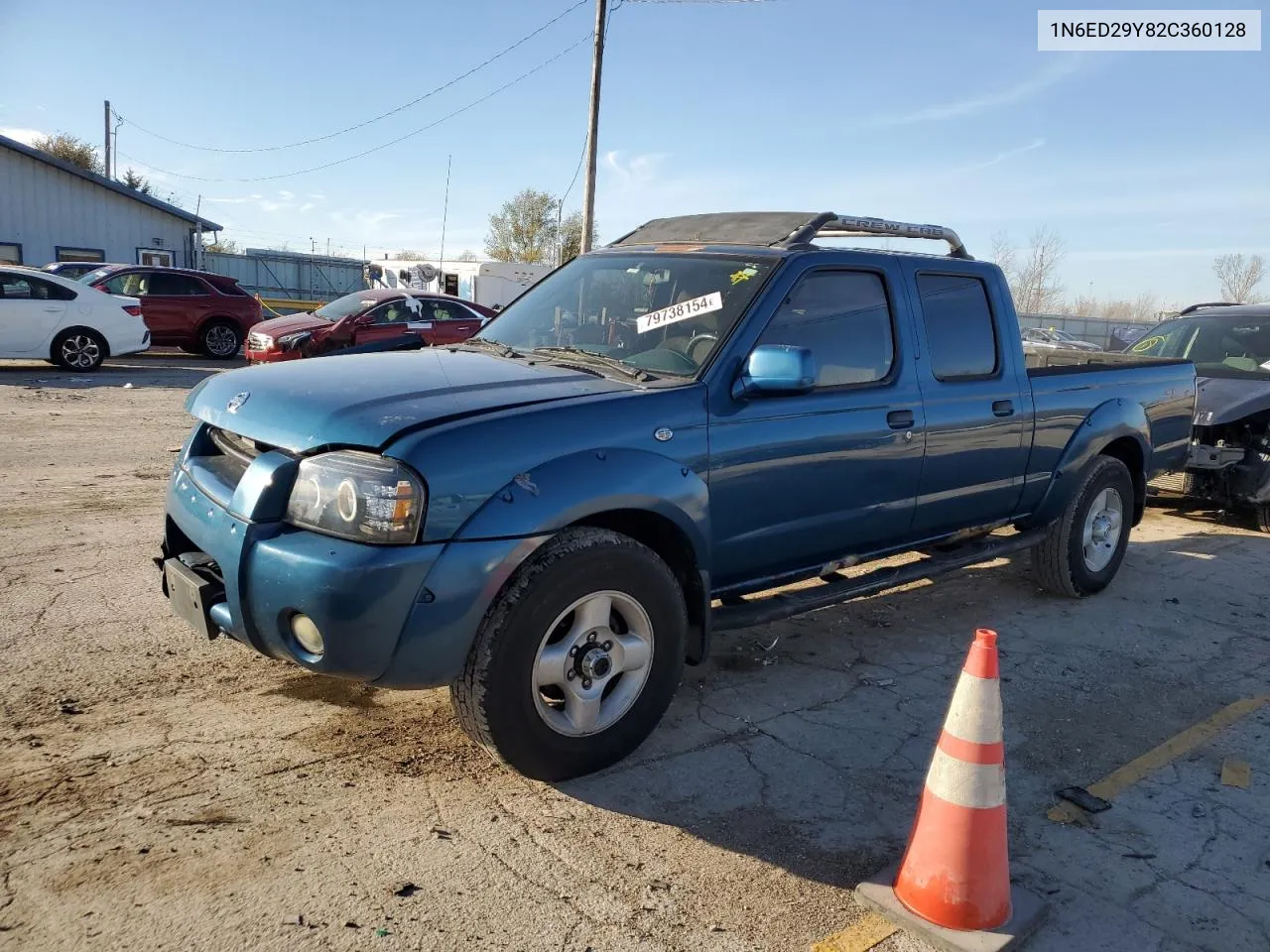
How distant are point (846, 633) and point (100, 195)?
2954 cm

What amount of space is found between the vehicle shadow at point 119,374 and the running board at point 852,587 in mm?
11325

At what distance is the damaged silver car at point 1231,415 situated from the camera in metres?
7.88

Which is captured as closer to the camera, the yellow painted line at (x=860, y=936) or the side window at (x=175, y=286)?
the yellow painted line at (x=860, y=936)

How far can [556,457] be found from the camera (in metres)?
3.13

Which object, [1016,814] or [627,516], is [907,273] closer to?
[627,516]

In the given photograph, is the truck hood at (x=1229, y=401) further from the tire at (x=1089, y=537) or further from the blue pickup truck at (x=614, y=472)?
the blue pickup truck at (x=614, y=472)

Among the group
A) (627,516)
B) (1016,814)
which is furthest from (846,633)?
(627,516)

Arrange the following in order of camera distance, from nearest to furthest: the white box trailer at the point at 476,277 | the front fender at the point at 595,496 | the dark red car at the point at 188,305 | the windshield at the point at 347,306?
the front fender at the point at 595,496, the windshield at the point at 347,306, the dark red car at the point at 188,305, the white box trailer at the point at 476,277

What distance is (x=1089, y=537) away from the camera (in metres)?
5.95

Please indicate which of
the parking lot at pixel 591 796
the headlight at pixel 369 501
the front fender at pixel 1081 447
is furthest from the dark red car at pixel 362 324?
the headlight at pixel 369 501

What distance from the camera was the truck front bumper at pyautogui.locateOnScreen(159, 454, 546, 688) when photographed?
278 centimetres

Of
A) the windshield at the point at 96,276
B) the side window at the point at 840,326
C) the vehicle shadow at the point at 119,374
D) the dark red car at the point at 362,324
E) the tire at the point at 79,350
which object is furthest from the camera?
the windshield at the point at 96,276

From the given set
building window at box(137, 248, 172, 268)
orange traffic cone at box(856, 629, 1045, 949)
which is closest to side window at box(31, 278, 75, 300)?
orange traffic cone at box(856, 629, 1045, 949)

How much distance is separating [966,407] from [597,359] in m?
1.98
